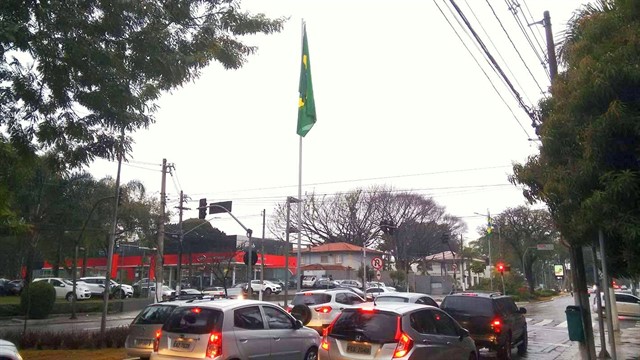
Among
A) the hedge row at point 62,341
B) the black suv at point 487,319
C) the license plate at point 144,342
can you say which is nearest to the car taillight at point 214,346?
the license plate at point 144,342

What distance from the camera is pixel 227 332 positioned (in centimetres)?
902

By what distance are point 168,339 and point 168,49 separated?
4957 millimetres

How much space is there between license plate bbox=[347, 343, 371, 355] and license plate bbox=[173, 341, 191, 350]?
8.69 feet

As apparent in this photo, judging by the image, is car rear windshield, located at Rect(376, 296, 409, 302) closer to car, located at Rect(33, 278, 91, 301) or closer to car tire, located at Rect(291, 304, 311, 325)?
car tire, located at Rect(291, 304, 311, 325)

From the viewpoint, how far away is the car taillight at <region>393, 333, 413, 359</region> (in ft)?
26.9

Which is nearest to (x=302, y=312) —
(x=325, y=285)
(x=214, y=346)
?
(x=214, y=346)

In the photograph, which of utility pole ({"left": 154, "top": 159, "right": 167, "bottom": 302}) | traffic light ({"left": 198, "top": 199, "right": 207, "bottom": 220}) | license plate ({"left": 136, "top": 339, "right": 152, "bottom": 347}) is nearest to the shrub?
utility pole ({"left": 154, "top": 159, "right": 167, "bottom": 302})

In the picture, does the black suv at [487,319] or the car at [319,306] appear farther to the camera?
the car at [319,306]

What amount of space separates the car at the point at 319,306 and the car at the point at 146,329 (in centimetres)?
578

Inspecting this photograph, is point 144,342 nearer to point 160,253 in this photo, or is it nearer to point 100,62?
point 100,62

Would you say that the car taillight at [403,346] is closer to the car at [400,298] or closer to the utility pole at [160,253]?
the car at [400,298]

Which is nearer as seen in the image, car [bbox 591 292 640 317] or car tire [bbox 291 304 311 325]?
car tire [bbox 291 304 311 325]

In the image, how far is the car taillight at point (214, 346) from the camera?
875 cm

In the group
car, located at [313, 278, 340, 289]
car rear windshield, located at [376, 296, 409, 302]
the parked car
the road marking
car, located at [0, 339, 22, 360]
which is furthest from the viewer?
the parked car
